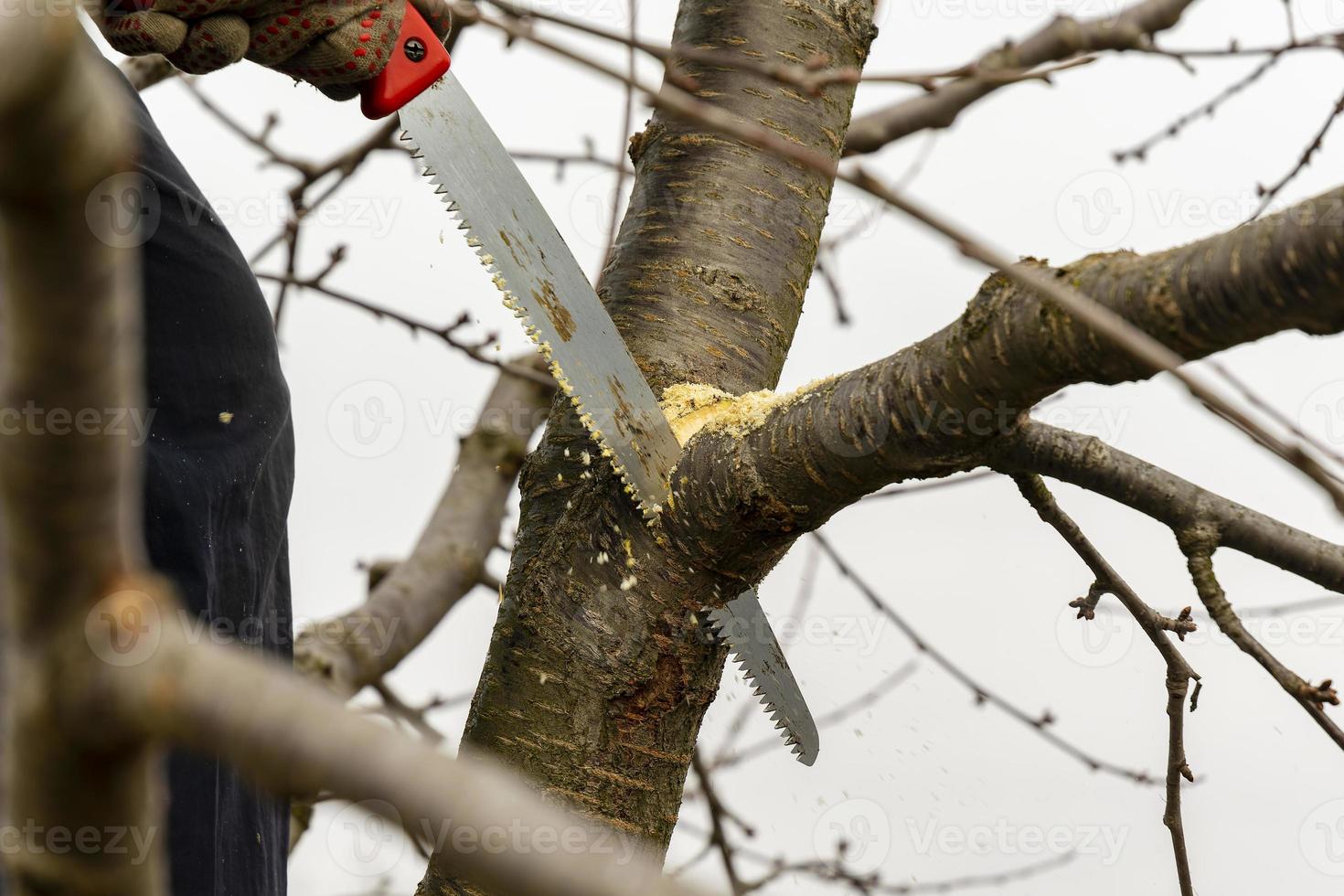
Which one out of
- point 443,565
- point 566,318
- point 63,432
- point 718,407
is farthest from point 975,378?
point 443,565

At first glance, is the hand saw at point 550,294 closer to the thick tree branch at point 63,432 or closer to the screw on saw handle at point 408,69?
the screw on saw handle at point 408,69

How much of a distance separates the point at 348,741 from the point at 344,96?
46.2 inches

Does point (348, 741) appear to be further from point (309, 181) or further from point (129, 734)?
point (309, 181)

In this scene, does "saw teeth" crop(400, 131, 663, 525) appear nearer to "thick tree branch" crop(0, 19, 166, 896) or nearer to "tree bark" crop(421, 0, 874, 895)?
"tree bark" crop(421, 0, 874, 895)

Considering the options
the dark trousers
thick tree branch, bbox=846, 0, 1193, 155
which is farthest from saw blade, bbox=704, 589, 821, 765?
thick tree branch, bbox=846, 0, 1193, 155

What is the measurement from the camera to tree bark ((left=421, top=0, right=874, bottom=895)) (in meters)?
1.15

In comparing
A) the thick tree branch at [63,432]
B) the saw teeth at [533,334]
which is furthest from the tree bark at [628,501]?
the thick tree branch at [63,432]

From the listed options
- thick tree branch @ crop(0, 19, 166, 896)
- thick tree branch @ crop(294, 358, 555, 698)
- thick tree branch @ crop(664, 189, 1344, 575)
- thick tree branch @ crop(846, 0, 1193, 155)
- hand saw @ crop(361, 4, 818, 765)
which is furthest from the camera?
thick tree branch @ crop(294, 358, 555, 698)

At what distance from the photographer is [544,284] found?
1.25 meters

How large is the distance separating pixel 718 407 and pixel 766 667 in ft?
1.01

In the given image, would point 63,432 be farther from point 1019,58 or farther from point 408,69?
point 1019,58

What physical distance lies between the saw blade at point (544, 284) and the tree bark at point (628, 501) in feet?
0.18

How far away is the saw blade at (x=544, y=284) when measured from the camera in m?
1.15

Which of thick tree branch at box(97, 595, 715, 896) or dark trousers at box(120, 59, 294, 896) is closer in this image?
Answer: thick tree branch at box(97, 595, 715, 896)
